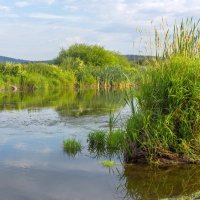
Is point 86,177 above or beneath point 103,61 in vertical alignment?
beneath

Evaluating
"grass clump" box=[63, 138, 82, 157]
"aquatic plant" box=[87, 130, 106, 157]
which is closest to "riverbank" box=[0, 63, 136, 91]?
"aquatic plant" box=[87, 130, 106, 157]

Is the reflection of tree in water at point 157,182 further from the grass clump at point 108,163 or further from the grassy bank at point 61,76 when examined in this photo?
the grassy bank at point 61,76

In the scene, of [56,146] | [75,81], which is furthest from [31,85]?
[56,146]

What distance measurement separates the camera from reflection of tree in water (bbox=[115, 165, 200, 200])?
24.2ft

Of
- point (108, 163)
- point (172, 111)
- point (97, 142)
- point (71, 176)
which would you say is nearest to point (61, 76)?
point (97, 142)

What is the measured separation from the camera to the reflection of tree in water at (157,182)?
7387 millimetres

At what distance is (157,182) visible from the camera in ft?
26.4

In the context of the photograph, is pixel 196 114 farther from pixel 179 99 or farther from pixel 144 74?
pixel 144 74

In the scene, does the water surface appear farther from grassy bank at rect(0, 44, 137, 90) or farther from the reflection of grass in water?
grassy bank at rect(0, 44, 137, 90)

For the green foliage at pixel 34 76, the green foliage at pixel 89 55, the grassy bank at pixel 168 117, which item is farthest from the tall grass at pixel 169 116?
the green foliage at pixel 89 55

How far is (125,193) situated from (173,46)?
373 centimetres

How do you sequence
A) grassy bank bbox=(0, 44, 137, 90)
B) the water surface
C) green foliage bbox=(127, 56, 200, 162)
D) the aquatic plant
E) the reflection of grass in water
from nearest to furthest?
the water surface
green foliage bbox=(127, 56, 200, 162)
the reflection of grass in water
the aquatic plant
grassy bank bbox=(0, 44, 137, 90)

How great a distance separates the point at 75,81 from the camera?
4741 cm

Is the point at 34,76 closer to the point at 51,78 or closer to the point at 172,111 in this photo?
the point at 51,78
